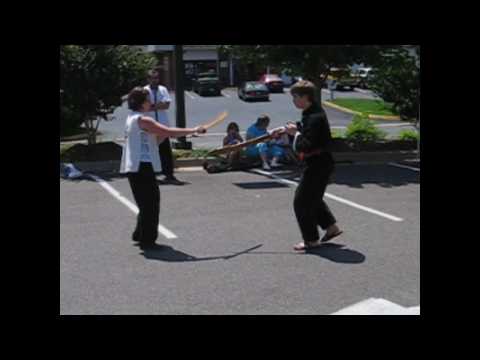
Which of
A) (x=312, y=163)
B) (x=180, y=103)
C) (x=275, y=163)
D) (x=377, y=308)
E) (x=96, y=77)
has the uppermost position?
(x=96, y=77)

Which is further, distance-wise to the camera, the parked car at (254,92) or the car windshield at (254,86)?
the car windshield at (254,86)

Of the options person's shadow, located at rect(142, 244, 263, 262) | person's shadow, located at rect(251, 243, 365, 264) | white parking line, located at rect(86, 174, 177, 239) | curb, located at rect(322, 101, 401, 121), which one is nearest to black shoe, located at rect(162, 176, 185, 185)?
white parking line, located at rect(86, 174, 177, 239)

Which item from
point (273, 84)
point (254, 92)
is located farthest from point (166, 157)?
point (273, 84)

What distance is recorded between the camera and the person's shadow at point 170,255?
24.0ft

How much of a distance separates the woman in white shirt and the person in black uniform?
1128 millimetres

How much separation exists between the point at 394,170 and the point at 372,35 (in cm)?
1006

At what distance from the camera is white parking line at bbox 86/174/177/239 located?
8.44m

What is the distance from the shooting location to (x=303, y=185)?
7.52 metres

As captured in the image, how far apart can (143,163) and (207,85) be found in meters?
37.2

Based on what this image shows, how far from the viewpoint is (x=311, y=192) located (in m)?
7.48

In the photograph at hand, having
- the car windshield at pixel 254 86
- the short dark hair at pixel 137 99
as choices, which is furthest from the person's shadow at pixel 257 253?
the car windshield at pixel 254 86

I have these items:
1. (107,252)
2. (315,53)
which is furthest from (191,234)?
(315,53)

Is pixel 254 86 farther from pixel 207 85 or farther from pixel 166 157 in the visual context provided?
pixel 166 157

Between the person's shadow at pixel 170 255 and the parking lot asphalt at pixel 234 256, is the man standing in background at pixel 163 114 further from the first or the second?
the person's shadow at pixel 170 255
